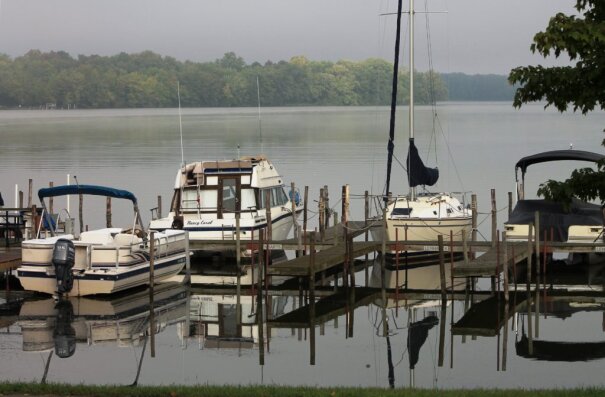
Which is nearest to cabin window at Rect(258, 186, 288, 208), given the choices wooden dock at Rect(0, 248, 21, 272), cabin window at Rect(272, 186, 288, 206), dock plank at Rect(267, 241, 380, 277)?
cabin window at Rect(272, 186, 288, 206)

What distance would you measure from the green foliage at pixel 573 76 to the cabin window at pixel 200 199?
23.2 meters

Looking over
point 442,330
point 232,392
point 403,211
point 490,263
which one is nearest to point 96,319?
point 442,330

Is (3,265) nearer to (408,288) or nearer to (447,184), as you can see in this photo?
(408,288)

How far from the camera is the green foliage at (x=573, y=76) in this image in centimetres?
1809

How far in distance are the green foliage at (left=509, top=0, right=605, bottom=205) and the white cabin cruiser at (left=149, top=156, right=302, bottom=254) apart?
2150 centimetres

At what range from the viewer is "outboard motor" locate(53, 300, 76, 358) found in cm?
2745

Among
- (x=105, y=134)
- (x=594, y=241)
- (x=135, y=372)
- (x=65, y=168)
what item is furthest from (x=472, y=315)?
(x=105, y=134)

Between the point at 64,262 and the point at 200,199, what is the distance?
983cm

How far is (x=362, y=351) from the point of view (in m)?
27.8

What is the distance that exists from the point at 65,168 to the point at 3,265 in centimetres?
5687

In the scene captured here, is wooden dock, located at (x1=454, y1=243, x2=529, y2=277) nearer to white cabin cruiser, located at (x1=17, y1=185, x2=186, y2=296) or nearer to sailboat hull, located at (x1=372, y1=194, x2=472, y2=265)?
sailboat hull, located at (x1=372, y1=194, x2=472, y2=265)

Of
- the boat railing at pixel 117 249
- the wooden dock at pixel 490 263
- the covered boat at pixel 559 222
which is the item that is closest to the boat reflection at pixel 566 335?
→ the wooden dock at pixel 490 263

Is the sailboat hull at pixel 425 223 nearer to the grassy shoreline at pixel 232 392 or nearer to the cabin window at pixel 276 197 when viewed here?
the cabin window at pixel 276 197

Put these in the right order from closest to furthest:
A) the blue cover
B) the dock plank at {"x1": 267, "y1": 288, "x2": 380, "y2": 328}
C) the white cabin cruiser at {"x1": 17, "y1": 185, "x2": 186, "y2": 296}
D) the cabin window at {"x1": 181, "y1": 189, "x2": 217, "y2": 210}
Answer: the dock plank at {"x1": 267, "y1": 288, "x2": 380, "y2": 328} < the white cabin cruiser at {"x1": 17, "y1": 185, "x2": 186, "y2": 296} < the blue cover < the cabin window at {"x1": 181, "y1": 189, "x2": 217, "y2": 210}
